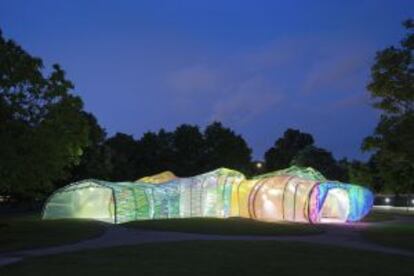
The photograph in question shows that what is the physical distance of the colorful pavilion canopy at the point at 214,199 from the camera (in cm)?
4259

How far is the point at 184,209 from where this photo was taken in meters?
47.4

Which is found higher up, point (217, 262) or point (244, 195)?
point (244, 195)

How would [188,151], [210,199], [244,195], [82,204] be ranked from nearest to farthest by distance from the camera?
[82,204] → [244,195] → [210,199] → [188,151]

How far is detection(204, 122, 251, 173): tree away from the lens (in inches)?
3533

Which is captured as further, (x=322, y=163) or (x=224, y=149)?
(x=322, y=163)

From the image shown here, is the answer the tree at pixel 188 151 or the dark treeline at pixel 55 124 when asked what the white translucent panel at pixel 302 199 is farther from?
the tree at pixel 188 151

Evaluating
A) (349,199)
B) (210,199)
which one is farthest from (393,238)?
(210,199)

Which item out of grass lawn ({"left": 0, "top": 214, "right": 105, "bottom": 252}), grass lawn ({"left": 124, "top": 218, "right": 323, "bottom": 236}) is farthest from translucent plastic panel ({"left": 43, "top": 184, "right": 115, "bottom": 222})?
grass lawn ({"left": 0, "top": 214, "right": 105, "bottom": 252})

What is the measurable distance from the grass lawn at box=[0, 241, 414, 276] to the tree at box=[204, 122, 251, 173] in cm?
6713

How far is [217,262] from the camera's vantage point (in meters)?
17.9

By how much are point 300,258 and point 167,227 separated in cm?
1472

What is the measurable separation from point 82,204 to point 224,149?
155 ft

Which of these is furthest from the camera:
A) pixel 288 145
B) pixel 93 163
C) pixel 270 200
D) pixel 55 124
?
pixel 288 145

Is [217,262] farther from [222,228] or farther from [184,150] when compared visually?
[184,150]
